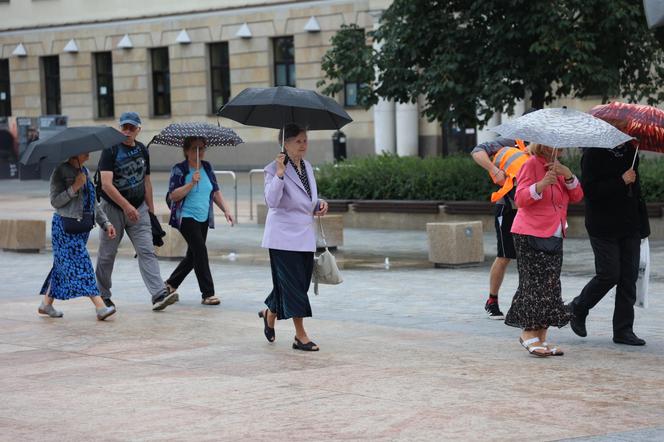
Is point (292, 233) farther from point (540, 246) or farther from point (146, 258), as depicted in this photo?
point (146, 258)

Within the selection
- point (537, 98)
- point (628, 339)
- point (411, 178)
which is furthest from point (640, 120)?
point (411, 178)

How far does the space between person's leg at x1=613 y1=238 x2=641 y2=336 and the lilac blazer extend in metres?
2.22

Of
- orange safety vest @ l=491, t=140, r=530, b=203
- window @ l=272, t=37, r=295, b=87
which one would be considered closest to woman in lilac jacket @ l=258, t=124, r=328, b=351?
orange safety vest @ l=491, t=140, r=530, b=203

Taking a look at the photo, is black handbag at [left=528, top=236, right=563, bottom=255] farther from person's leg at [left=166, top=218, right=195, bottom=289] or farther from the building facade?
the building facade

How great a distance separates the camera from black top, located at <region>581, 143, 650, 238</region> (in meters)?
9.80

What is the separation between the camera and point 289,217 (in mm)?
9914

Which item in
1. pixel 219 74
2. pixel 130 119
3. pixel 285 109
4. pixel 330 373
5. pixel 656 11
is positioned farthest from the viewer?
pixel 219 74

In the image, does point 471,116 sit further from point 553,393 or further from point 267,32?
point 267,32

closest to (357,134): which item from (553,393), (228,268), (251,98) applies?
(228,268)

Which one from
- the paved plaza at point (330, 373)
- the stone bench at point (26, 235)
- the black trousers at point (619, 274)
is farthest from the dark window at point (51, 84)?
the black trousers at point (619, 274)

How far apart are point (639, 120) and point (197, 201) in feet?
15.1

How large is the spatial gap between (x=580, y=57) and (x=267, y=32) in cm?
2373

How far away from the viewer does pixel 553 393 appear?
26.6ft

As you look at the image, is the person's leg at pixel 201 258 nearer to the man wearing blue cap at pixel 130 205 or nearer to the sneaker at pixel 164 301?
the man wearing blue cap at pixel 130 205
